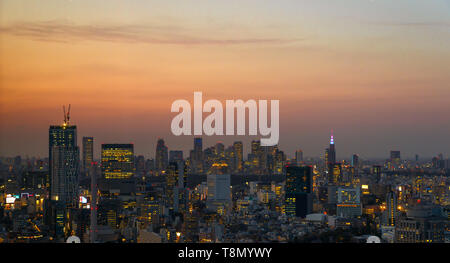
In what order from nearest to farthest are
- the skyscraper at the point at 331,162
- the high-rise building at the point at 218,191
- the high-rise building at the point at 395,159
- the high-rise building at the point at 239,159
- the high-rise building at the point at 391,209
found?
the high-rise building at the point at 391,209 → the skyscraper at the point at 331,162 → the high-rise building at the point at 395,159 → the high-rise building at the point at 239,159 → the high-rise building at the point at 218,191

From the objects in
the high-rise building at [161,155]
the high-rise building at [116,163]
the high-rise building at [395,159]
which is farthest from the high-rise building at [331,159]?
the high-rise building at [116,163]

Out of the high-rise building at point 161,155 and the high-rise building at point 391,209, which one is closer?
the high-rise building at point 161,155

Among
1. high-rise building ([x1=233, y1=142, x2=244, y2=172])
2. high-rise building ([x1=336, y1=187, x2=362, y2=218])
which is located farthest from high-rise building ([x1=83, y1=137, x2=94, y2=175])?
high-rise building ([x1=336, y1=187, x2=362, y2=218])

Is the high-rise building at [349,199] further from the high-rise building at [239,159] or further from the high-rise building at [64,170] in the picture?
the high-rise building at [64,170]
